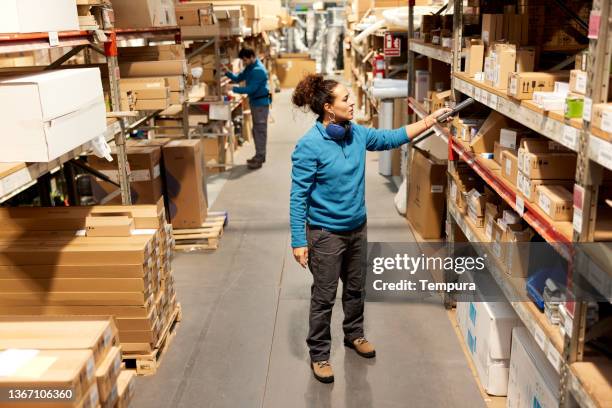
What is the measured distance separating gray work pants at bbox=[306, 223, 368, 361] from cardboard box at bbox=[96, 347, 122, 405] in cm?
137

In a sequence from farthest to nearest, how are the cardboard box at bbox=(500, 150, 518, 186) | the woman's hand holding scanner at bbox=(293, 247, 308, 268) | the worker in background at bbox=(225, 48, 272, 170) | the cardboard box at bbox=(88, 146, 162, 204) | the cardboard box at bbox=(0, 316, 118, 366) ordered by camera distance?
1. the worker in background at bbox=(225, 48, 272, 170)
2. the cardboard box at bbox=(88, 146, 162, 204)
3. the woman's hand holding scanner at bbox=(293, 247, 308, 268)
4. the cardboard box at bbox=(500, 150, 518, 186)
5. the cardboard box at bbox=(0, 316, 118, 366)

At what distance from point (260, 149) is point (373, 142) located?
572 centimetres

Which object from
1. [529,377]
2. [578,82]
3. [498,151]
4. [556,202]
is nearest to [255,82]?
[498,151]

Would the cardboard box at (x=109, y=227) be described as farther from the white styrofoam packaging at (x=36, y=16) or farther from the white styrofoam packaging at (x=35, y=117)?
the white styrofoam packaging at (x=36, y=16)

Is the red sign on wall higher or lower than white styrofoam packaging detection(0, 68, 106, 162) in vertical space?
higher

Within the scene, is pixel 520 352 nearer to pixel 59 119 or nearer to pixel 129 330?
pixel 129 330

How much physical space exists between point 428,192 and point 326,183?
245 cm

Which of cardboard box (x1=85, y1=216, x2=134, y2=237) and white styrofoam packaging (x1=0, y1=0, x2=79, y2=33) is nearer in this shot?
white styrofoam packaging (x1=0, y1=0, x2=79, y2=33)

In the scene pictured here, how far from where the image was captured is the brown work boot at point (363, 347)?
3965mm

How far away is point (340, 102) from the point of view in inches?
135

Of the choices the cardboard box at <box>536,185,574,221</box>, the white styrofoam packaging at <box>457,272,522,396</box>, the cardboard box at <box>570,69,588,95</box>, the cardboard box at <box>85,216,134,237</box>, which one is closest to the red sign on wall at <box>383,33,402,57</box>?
the white styrofoam packaging at <box>457,272,522,396</box>

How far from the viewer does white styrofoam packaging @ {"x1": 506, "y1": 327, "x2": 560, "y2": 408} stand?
2.72 m

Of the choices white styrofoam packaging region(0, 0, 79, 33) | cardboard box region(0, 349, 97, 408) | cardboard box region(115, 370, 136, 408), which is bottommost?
cardboard box region(115, 370, 136, 408)

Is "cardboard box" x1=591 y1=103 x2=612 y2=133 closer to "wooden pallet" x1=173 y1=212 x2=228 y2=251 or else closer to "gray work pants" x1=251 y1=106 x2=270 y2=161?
"wooden pallet" x1=173 y1=212 x2=228 y2=251
